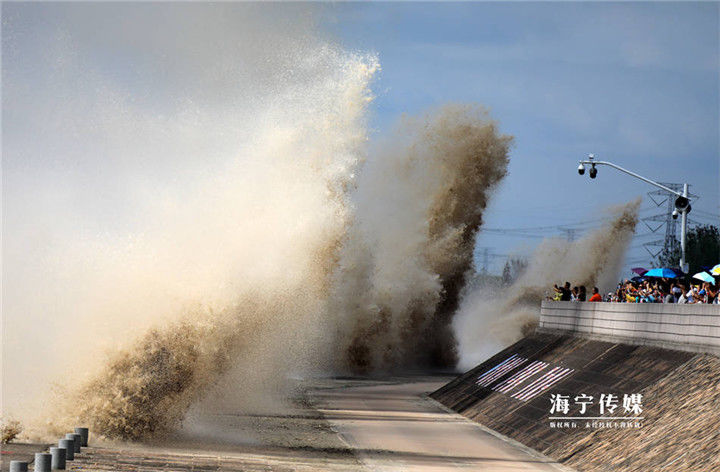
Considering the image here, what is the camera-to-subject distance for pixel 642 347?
27703 mm

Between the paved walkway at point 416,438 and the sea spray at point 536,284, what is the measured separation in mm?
27720

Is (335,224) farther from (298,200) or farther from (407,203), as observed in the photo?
(407,203)

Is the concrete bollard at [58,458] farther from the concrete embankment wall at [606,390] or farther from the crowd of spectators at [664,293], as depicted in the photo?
the crowd of spectators at [664,293]

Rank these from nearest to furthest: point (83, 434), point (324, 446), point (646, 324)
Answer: point (83, 434)
point (324, 446)
point (646, 324)

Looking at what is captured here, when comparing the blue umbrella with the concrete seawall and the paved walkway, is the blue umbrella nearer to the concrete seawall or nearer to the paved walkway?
the concrete seawall

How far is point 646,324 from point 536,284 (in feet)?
154

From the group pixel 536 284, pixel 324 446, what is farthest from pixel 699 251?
pixel 324 446

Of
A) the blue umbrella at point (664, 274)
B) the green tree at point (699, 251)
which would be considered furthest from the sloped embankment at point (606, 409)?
the green tree at point (699, 251)

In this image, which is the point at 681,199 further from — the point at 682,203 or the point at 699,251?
the point at 699,251

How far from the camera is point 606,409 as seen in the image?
2414 centimetres

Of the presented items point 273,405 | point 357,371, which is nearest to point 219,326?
point 273,405

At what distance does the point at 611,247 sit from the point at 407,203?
18.0 m

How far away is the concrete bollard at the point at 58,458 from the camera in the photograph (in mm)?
16875

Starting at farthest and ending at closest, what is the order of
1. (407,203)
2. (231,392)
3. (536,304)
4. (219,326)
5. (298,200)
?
(536,304), (407,203), (298,200), (231,392), (219,326)
